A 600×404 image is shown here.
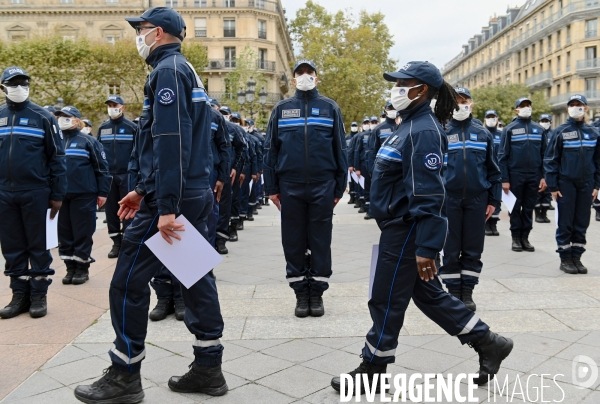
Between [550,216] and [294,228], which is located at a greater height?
[294,228]

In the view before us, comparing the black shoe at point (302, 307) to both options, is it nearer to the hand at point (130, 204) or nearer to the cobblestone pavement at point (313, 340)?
the cobblestone pavement at point (313, 340)

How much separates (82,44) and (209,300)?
4528cm

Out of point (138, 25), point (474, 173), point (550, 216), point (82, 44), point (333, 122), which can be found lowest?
point (550, 216)

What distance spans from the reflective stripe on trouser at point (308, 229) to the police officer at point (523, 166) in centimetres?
482

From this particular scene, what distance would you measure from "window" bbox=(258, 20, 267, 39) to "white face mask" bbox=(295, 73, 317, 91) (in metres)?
61.0

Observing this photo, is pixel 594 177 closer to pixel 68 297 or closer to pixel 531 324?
pixel 531 324

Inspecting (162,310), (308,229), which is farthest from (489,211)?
(162,310)

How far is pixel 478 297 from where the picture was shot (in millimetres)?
6609

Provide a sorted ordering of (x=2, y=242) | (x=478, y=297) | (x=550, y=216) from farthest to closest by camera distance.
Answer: (x=550, y=216)
(x=478, y=297)
(x=2, y=242)

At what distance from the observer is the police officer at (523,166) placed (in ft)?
32.3

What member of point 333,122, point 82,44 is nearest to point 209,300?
point 333,122

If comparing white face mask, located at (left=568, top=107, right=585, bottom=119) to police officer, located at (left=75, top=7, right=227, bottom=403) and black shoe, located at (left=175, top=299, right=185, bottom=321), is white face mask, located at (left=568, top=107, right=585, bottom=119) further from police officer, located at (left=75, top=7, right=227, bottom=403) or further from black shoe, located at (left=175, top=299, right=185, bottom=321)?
police officer, located at (left=75, top=7, right=227, bottom=403)

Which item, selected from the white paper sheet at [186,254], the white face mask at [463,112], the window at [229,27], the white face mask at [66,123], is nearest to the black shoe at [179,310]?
the white paper sheet at [186,254]

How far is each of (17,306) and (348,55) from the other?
175 ft
